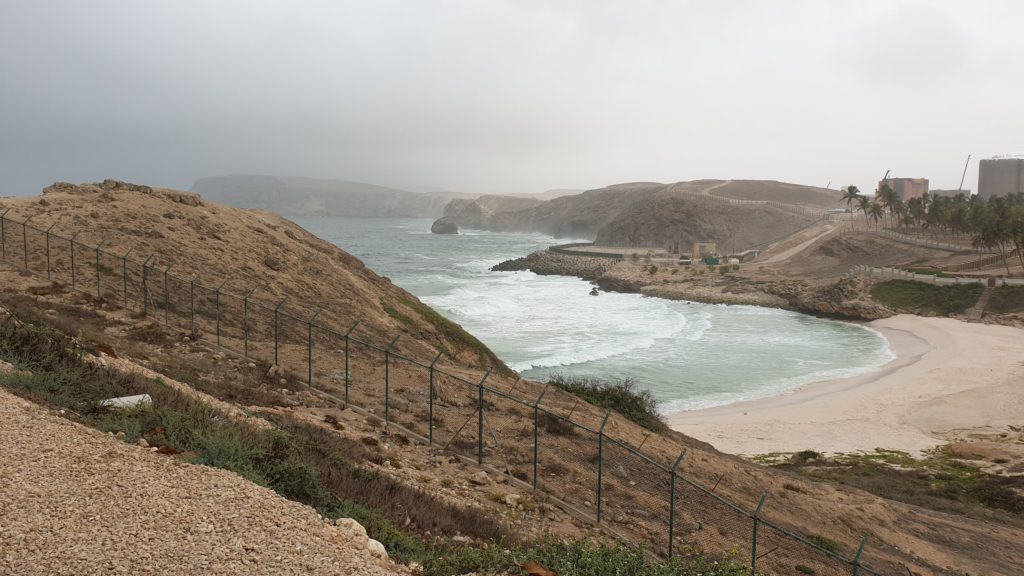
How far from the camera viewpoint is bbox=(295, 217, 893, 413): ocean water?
3925 cm

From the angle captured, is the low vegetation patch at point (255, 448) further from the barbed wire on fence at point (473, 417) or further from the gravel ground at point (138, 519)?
the barbed wire on fence at point (473, 417)

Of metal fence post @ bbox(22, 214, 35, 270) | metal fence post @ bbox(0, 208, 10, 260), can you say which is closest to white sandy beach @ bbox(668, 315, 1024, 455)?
metal fence post @ bbox(22, 214, 35, 270)

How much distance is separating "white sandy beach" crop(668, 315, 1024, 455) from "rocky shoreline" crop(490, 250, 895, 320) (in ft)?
63.9

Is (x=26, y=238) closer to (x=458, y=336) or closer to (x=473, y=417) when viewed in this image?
(x=458, y=336)

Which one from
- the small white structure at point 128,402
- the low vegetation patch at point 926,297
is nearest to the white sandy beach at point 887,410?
the low vegetation patch at point 926,297

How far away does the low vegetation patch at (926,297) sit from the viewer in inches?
2409

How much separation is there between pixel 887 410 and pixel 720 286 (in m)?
49.9

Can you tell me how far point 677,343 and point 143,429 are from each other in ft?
147

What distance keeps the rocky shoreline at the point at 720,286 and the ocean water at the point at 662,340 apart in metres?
2.74

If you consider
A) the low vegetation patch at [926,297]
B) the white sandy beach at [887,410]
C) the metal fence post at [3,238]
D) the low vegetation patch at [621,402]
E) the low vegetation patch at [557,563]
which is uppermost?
the metal fence post at [3,238]

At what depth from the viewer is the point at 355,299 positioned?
92.6 feet

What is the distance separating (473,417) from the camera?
1692 cm

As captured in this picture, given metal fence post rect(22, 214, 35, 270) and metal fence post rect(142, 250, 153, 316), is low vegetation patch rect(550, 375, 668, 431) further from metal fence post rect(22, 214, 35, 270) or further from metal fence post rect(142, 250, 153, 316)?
metal fence post rect(22, 214, 35, 270)

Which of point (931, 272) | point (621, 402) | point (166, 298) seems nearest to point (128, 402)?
point (166, 298)
